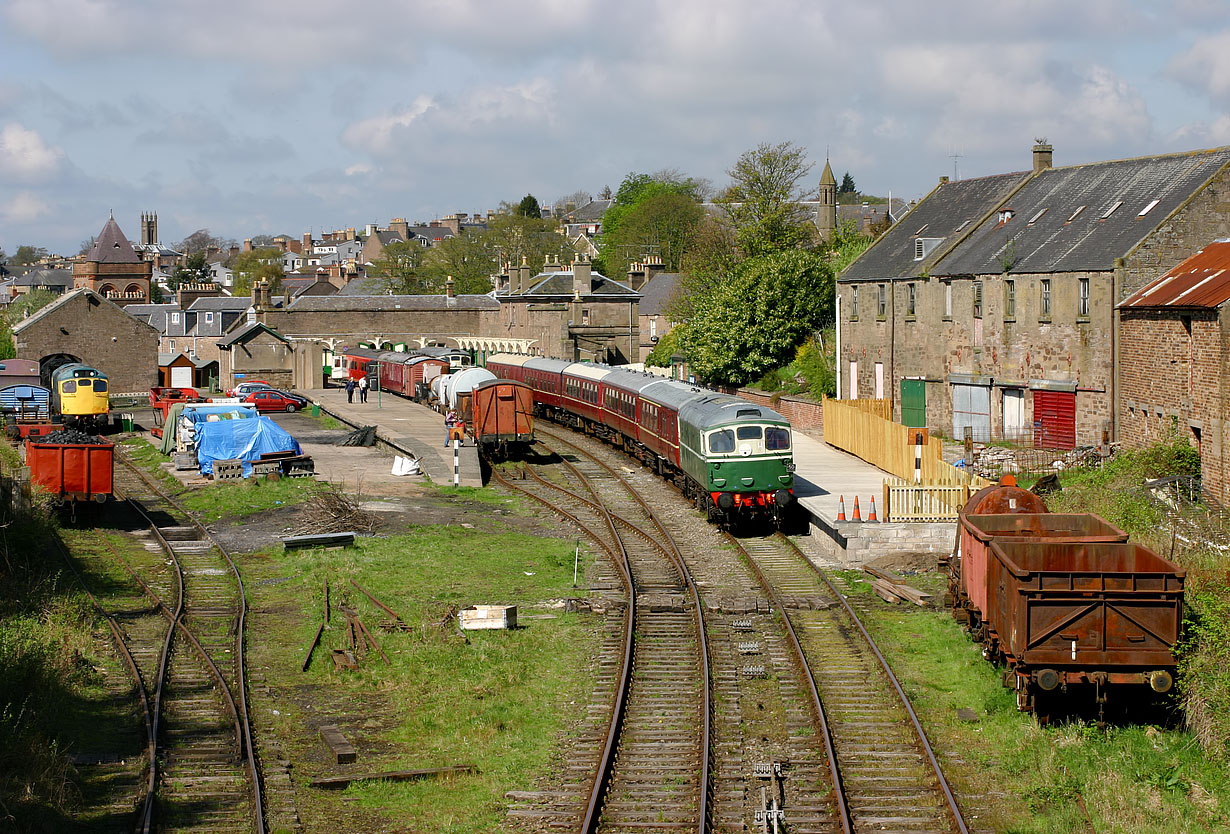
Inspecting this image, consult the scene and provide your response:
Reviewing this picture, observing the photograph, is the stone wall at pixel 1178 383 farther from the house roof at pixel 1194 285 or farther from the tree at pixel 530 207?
the tree at pixel 530 207

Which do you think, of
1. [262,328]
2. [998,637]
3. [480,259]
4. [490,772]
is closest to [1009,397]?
[998,637]

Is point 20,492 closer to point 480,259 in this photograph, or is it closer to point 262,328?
point 262,328

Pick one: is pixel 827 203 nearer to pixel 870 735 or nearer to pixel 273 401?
pixel 273 401

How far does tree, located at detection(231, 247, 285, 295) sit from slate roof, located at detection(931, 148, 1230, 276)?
10228cm

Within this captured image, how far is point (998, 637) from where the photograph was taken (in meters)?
15.7

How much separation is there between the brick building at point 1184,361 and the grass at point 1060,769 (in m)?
11.3

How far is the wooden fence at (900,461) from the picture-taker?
82.9 feet

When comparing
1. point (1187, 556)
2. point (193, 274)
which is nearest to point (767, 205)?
point (1187, 556)

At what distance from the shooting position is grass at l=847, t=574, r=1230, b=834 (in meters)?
12.1

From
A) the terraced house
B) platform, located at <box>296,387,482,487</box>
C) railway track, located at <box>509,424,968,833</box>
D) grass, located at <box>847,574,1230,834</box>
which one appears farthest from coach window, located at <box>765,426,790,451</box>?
the terraced house

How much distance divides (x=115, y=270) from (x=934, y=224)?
95119 millimetres

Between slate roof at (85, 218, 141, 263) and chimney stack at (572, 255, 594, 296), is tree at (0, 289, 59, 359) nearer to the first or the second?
slate roof at (85, 218, 141, 263)

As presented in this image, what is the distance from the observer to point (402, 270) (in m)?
→ 109

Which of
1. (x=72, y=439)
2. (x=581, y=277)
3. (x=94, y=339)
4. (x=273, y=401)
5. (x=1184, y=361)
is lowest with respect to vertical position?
(x=72, y=439)
